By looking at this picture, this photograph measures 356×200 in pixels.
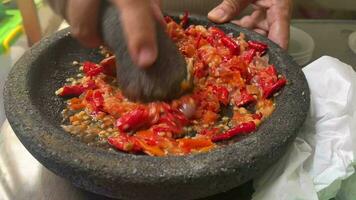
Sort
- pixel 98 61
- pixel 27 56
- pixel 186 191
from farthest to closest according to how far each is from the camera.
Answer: pixel 98 61 → pixel 27 56 → pixel 186 191

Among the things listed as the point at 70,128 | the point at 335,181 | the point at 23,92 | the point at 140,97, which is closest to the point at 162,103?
the point at 140,97

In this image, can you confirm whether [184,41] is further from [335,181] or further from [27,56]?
[335,181]

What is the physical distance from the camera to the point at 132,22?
3.02 ft

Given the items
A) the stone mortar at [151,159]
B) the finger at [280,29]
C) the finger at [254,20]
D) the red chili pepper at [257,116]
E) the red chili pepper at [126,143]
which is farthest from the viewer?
the finger at [254,20]

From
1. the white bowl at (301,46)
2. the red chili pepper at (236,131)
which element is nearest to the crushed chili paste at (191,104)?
the red chili pepper at (236,131)

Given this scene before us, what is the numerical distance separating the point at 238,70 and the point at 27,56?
0.58 meters

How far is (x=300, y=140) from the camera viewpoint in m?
1.11

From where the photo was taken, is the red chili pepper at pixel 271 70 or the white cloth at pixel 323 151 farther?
the red chili pepper at pixel 271 70

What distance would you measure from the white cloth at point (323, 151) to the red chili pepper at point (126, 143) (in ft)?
0.96

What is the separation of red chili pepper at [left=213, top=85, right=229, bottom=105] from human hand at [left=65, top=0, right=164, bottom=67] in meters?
0.27

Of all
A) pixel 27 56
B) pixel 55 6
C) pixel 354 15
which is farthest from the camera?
pixel 354 15

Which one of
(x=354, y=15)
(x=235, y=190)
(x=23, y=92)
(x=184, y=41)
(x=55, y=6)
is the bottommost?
(x=354, y=15)

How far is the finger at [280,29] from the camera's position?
1459 mm

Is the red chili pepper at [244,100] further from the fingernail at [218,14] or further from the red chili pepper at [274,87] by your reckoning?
the fingernail at [218,14]
